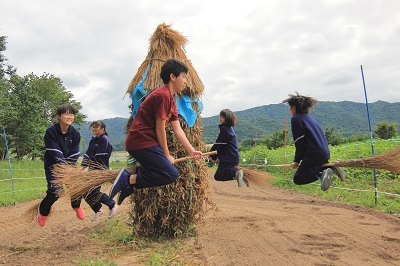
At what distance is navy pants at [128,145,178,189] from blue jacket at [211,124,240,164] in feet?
7.68

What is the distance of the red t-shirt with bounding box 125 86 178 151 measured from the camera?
12.6ft

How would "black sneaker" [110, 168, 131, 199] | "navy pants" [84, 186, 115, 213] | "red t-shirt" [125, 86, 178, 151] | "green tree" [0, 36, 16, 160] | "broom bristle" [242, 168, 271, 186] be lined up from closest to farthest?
"red t-shirt" [125, 86, 178, 151], "black sneaker" [110, 168, 131, 199], "navy pants" [84, 186, 115, 213], "broom bristle" [242, 168, 271, 186], "green tree" [0, 36, 16, 160]

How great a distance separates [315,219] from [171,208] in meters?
3.10

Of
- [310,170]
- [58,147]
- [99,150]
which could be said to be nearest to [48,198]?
[58,147]

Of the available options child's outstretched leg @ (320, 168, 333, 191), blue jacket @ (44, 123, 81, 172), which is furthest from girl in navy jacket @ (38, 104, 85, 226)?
child's outstretched leg @ (320, 168, 333, 191)

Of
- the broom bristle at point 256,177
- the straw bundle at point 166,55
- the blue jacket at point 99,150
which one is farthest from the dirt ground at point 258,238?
the straw bundle at point 166,55

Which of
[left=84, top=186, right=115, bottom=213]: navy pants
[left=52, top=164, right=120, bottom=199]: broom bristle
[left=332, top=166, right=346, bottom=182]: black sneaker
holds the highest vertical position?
[left=52, top=164, right=120, bottom=199]: broom bristle

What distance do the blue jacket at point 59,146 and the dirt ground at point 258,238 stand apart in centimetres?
71

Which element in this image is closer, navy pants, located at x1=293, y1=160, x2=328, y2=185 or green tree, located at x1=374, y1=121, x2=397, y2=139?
navy pants, located at x1=293, y1=160, x2=328, y2=185

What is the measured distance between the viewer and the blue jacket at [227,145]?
6.24 metres

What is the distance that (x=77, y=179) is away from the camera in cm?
460

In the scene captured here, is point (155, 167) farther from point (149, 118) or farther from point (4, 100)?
point (4, 100)

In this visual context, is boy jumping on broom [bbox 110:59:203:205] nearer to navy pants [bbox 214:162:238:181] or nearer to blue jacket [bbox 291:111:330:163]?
blue jacket [bbox 291:111:330:163]

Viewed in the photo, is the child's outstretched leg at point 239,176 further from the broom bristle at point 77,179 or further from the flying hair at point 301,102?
the broom bristle at point 77,179
